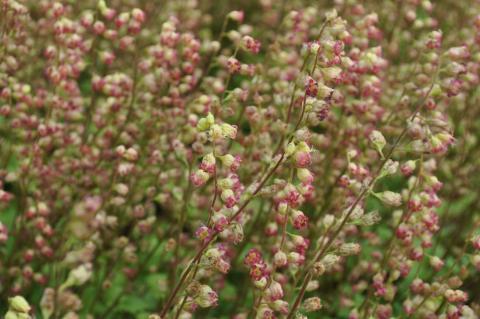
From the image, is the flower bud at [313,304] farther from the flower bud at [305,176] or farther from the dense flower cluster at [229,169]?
the flower bud at [305,176]

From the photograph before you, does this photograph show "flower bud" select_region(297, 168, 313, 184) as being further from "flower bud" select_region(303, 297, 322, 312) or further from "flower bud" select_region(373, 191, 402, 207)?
"flower bud" select_region(303, 297, 322, 312)

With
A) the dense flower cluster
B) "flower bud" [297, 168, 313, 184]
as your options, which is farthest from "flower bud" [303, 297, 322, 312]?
"flower bud" [297, 168, 313, 184]

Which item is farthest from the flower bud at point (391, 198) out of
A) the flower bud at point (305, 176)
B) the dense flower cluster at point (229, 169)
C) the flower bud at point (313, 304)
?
the flower bud at point (313, 304)

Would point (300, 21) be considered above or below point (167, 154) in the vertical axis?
above

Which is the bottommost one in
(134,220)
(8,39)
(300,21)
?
(134,220)

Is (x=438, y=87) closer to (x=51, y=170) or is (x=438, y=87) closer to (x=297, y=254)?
(x=297, y=254)

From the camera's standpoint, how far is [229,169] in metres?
2.77

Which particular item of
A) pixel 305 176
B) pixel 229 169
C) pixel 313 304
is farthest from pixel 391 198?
pixel 229 169

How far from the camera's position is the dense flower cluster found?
8.11 feet

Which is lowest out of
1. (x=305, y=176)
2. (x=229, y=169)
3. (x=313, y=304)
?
(x=313, y=304)

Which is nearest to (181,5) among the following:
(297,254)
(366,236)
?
(366,236)

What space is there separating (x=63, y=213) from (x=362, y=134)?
1576 mm

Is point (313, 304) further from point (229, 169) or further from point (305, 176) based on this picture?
point (229, 169)

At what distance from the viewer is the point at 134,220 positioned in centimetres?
363
